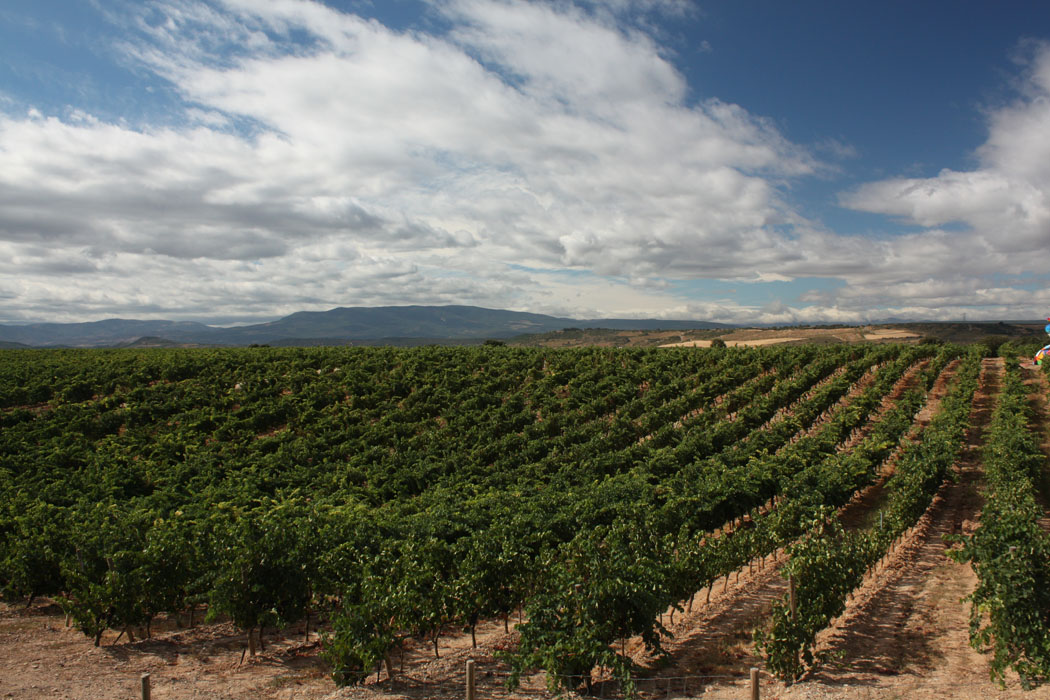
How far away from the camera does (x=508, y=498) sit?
20.7 m

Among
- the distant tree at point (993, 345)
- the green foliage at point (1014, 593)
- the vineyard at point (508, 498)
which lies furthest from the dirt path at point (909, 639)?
the distant tree at point (993, 345)

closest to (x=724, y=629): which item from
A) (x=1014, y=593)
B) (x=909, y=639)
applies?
(x=909, y=639)

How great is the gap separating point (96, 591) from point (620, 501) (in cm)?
1387

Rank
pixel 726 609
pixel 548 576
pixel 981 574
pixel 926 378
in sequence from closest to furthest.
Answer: pixel 981 574 → pixel 548 576 → pixel 726 609 → pixel 926 378

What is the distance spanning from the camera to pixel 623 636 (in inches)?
399

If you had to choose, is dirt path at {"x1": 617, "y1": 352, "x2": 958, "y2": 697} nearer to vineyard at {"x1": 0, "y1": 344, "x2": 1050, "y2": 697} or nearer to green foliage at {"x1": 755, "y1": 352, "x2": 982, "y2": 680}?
vineyard at {"x1": 0, "y1": 344, "x2": 1050, "y2": 697}

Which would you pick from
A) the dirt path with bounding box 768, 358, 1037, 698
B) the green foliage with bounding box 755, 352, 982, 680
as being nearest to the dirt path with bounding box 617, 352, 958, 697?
the green foliage with bounding box 755, 352, 982, 680

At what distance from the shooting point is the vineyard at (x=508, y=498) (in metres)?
10.4

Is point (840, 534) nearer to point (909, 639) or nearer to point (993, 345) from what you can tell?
point (909, 639)

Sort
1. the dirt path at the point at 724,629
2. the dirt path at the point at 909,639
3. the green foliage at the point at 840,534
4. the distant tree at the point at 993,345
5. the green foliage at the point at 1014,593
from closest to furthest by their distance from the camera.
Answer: the green foliage at the point at 1014,593 < the dirt path at the point at 909,639 < the green foliage at the point at 840,534 < the dirt path at the point at 724,629 < the distant tree at the point at 993,345

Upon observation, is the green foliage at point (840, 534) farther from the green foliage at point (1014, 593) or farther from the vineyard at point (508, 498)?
the green foliage at point (1014, 593)

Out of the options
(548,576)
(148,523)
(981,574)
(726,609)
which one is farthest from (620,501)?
(148,523)

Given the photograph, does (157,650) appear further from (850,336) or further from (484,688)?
(850,336)

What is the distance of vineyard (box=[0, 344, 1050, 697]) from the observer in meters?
10.4
